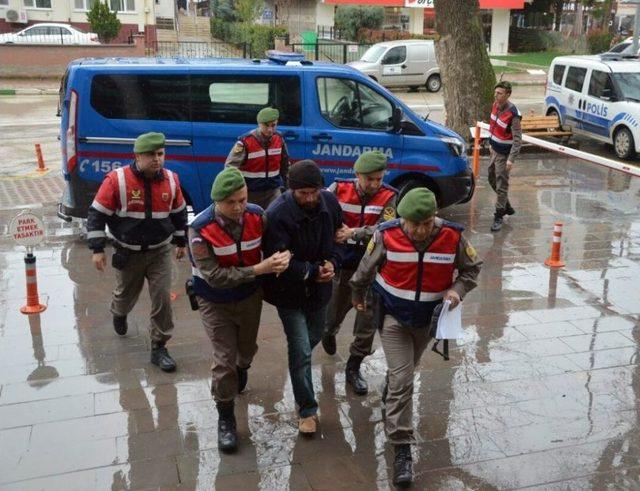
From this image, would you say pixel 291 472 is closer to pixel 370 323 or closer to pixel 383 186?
pixel 370 323

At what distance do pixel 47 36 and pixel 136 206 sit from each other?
28467 mm

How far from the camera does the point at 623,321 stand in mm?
6984

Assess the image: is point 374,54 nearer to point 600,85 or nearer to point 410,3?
point 600,85

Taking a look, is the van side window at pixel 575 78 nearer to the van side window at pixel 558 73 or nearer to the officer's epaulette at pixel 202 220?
the van side window at pixel 558 73

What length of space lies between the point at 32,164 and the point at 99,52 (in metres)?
17.1

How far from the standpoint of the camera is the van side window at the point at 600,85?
1541cm

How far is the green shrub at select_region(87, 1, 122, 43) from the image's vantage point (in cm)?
3244

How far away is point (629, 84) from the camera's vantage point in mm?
15375

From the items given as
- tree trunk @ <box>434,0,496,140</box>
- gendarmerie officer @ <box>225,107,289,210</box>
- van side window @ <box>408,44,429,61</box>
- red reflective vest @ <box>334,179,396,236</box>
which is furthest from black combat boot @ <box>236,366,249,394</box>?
van side window @ <box>408,44,429,61</box>

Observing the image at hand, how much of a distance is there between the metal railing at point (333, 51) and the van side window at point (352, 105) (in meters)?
21.3

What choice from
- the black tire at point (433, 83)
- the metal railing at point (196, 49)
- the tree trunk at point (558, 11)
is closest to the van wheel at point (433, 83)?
the black tire at point (433, 83)

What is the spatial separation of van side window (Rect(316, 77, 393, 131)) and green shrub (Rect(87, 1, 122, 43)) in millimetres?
26134

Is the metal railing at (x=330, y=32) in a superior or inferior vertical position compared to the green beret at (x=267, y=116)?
superior

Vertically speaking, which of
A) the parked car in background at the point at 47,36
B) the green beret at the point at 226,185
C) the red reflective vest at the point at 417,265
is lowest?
the red reflective vest at the point at 417,265
